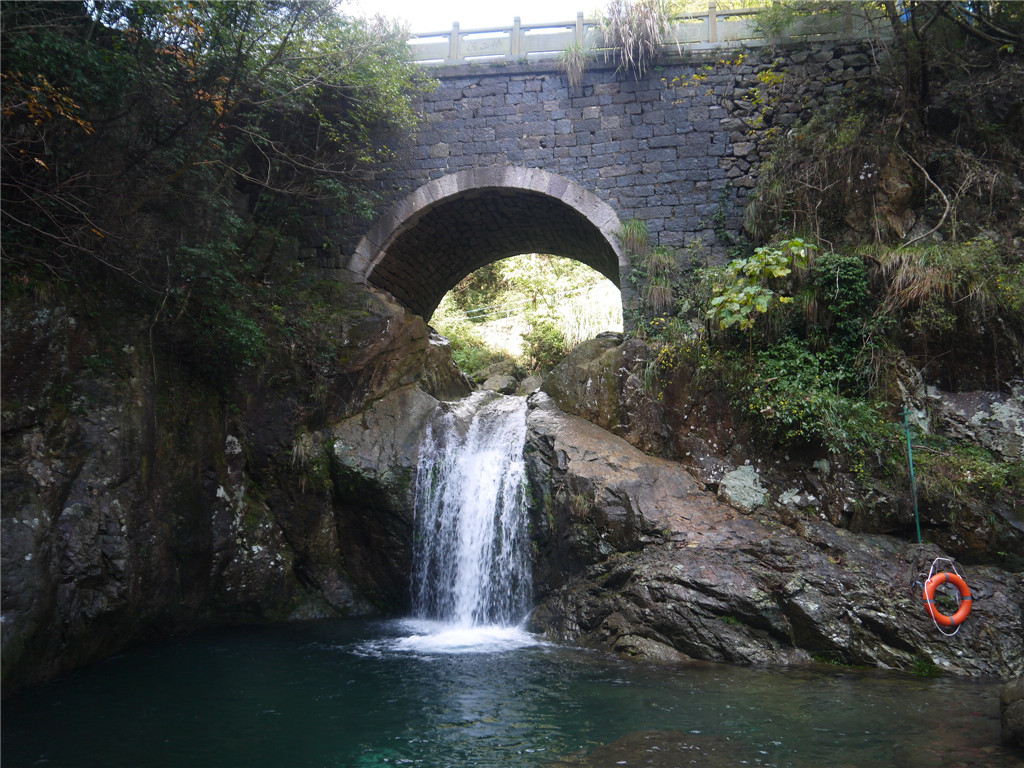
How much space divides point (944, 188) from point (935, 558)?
492 centimetres

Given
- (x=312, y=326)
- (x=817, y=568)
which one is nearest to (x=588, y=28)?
(x=312, y=326)

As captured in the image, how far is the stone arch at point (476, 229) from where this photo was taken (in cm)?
964

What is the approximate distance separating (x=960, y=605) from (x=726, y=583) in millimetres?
1883

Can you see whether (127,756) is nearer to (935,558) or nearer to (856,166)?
(935,558)

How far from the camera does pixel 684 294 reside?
9.00 m

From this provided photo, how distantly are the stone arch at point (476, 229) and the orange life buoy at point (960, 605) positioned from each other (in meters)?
5.26

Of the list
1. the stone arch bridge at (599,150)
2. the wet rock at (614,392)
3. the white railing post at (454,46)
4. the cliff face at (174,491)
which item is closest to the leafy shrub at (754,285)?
the wet rock at (614,392)

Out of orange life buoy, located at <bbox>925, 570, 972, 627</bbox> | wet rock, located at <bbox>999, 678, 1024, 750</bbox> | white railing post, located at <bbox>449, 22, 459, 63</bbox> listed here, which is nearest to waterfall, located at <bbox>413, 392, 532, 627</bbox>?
orange life buoy, located at <bbox>925, 570, 972, 627</bbox>

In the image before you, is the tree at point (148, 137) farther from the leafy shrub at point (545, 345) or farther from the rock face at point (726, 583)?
the leafy shrub at point (545, 345)

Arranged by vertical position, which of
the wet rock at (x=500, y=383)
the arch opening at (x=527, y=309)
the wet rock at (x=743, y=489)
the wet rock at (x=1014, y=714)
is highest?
the arch opening at (x=527, y=309)

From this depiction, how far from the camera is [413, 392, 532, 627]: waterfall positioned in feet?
24.1

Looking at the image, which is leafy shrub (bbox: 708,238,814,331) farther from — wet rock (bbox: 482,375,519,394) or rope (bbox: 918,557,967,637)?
wet rock (bbox: 482,375,519,394)

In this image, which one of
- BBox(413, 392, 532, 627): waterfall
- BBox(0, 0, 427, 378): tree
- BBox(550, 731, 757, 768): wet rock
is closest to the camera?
BBox(550, 731, 757, 768): wet rock

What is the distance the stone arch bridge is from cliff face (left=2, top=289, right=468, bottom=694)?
1.88 metres
